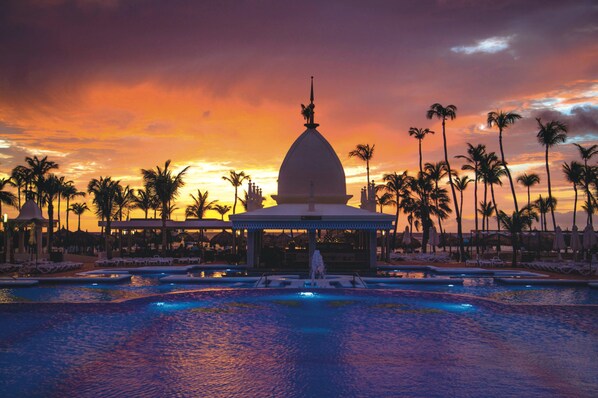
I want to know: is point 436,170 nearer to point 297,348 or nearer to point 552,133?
point 552,133

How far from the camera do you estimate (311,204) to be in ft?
90.9

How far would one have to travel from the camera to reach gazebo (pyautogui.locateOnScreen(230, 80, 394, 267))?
2641cm

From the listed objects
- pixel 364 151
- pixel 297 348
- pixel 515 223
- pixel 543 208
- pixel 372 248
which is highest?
pixel 364 151

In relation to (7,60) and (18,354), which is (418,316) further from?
(7,60)

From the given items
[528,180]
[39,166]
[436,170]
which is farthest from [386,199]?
[39,166]

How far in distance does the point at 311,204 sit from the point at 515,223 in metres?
17.5

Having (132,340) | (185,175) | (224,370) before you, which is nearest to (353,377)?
(224,370)

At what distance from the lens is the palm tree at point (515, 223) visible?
34294mm

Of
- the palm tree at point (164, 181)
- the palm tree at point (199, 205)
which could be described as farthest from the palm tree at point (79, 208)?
the palm tree at point (164, 181)

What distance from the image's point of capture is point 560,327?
492 inches

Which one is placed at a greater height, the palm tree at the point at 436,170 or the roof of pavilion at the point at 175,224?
the palm tree at the point at 436,170

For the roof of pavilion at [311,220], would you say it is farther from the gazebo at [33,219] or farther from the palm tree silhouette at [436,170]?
the palm tree silhouette at [436,170]

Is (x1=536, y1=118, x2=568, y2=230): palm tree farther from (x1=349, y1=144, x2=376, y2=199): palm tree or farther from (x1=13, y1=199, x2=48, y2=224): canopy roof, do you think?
(x1=13, y1=199, x2=48, y2=224): canopy roof

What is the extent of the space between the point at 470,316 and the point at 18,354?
11241 millimetres
